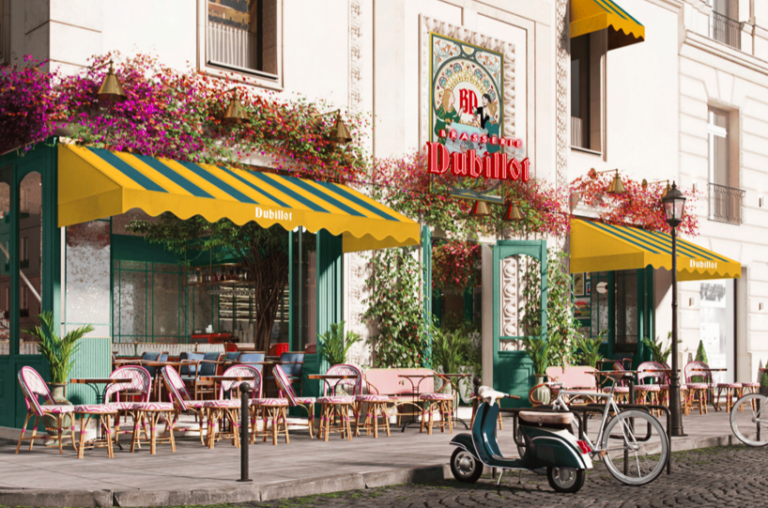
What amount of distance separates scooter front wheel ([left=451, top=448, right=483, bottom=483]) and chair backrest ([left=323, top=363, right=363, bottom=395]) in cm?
369

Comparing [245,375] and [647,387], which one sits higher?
[245,375]

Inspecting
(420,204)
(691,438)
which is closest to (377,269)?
(420,204)

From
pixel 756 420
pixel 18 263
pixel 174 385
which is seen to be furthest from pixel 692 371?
pixel 18 263

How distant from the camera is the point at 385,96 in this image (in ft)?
42.9

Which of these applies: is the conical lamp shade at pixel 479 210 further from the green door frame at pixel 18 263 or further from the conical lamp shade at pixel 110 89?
the green door frame at pixel 18 263

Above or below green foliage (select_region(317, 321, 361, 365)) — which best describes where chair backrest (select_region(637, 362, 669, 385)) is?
below

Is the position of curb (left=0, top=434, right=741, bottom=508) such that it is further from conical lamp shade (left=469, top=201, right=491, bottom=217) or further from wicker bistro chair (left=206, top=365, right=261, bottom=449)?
conical lamp shade (left=469, top=201, right=491, bottom=217)

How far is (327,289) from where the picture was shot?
12.4 m

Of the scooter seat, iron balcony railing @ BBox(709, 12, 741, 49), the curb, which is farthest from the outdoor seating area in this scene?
iron balcony railing @ BBox(709, 12, 741, 49)

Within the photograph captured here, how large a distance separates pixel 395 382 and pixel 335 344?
3.20 feet

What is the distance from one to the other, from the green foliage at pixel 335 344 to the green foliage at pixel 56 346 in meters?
3.23

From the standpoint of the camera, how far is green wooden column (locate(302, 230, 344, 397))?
12.3 meters

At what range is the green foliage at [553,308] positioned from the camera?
48.2 ft

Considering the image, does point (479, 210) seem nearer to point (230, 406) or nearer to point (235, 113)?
point (235, 113)
